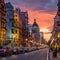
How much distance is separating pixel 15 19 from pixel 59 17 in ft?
128

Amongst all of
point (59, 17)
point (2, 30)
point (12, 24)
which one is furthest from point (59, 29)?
point (2, 30)

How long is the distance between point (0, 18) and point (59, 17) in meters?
29.0

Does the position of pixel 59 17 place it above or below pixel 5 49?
above

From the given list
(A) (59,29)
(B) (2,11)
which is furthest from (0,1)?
(A) (59,29)

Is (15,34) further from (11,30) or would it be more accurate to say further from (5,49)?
(5,49)

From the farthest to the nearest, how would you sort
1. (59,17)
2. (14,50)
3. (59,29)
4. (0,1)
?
(59,29)
(59,17)
(0,1)
(14,50)

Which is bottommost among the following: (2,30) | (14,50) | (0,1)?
(14,50)

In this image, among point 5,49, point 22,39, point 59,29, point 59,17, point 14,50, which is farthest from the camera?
point 22,39

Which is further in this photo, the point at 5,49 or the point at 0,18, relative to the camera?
the point at 0,18

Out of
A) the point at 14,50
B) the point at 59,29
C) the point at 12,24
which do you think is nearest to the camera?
the point at 14,50

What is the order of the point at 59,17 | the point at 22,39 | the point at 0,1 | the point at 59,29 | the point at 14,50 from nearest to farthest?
1. the point at 14,50
2. the point at 0,1
3. the point at 59,17
4. the point at 59,29
5. the point at 22,39

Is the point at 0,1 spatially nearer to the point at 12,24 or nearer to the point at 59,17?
the point at 59,17

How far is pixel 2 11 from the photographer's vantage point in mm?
119125

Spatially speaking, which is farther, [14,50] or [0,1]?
[0,1]
